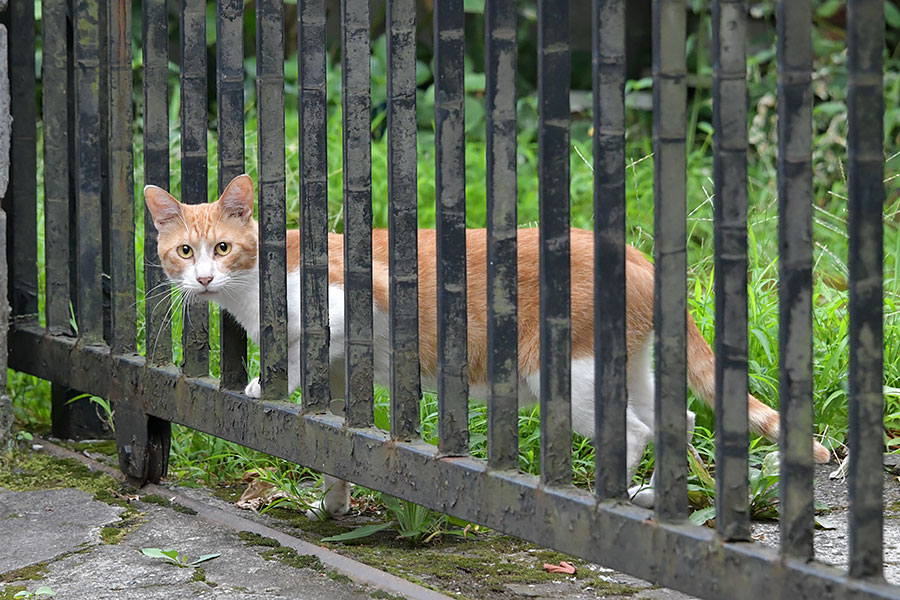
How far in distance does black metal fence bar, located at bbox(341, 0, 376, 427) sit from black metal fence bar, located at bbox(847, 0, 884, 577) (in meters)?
1.06

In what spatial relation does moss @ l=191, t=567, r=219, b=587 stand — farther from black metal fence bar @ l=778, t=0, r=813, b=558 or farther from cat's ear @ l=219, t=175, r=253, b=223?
black metal fence bar @ l=778, t=0, r=813, b=558

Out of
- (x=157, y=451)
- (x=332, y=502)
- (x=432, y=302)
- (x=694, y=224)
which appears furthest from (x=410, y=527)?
(x=694, y=224)

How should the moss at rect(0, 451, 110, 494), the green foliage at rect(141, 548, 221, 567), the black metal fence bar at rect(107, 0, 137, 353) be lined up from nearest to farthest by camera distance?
the green foliage at rect(141, 548, 221, 567) < the black metal fence bar at rect(107, 0, 137, 353) < the moss at rect(0, 451, 110, 494)

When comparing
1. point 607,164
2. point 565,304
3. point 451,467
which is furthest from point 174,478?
point 607,164

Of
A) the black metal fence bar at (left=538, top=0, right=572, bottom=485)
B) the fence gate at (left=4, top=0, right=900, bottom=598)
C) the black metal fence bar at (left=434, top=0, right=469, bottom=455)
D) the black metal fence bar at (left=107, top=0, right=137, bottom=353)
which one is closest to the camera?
the fence gate at (left=4, top=0, right=900, bottom=598)

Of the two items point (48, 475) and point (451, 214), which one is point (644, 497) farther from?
point (48, 475)

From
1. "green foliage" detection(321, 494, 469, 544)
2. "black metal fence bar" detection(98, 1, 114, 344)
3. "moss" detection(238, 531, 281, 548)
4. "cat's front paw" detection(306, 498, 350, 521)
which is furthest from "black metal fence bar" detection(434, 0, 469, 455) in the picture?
"black metal fence bar" detection(98, 1, 114, 344)

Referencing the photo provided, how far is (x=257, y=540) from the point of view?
8.64 ft

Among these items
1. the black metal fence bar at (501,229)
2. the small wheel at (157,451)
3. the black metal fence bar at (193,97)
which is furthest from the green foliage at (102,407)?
the black metal fence bar at (501,229)

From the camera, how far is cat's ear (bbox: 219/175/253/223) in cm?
279

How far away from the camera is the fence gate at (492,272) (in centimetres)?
164

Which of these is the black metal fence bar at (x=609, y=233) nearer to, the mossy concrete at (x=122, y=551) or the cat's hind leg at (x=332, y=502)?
the mossy concrete at (x=122, y=551)

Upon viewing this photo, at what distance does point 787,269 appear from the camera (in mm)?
1654

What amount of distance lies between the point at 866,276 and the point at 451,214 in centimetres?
82
